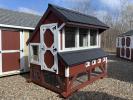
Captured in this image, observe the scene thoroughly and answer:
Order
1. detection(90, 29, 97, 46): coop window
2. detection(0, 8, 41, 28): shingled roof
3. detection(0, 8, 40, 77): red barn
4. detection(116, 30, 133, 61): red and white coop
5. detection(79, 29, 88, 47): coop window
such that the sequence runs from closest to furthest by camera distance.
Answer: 1. detection(79, 29, 88, 47): coop window
2. detection(90, 29, 97, 46): coop window
3. detection(0, 8, 40, 77): red barn
4. detection(0, 8, 41, 28): shingled roof
5. detection(116, 30, 133, 61): red and white coop

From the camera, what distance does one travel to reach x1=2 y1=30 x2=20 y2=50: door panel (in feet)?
28.1

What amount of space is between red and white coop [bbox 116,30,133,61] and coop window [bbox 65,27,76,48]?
10857 mm

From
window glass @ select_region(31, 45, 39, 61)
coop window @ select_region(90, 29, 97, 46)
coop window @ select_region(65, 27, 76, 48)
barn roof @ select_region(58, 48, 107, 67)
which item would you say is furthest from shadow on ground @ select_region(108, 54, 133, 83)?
window glass @ select_region(31, 45, 39, 61)

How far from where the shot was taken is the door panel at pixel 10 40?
8570 mm

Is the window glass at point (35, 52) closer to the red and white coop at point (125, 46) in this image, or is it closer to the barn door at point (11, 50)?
the barn door at point (11, 50)

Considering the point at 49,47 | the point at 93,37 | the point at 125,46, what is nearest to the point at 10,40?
the point at 49,47

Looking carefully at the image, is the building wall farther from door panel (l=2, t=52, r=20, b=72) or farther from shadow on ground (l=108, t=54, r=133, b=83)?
shadow on ground (l=108, t=54, r=133, b=83)

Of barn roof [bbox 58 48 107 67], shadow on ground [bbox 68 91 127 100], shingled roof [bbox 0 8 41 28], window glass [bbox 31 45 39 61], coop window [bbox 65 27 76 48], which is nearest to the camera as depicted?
shadow on ground [bbox 68 91 127 100]

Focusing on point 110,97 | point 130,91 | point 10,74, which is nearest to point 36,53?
point 10,74

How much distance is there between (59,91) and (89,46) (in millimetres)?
2751

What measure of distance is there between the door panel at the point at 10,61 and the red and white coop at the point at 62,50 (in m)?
1.81

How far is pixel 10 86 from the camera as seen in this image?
7.06 metres

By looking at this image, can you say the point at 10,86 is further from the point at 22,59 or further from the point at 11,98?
the point at 22,59

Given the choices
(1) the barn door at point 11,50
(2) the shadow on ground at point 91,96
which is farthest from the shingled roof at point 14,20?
(2) the shadow on ground at point 91,96
